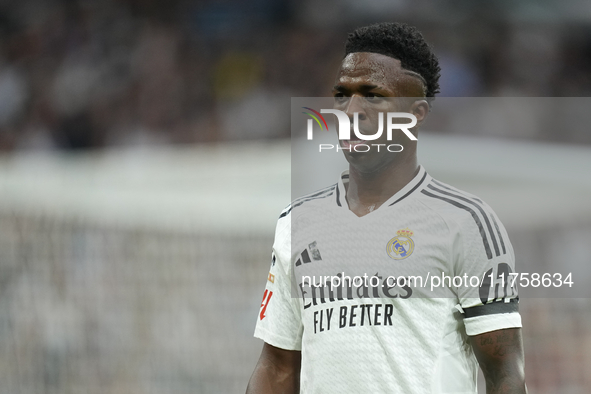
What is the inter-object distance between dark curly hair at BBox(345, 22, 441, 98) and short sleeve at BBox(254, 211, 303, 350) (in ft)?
2.12

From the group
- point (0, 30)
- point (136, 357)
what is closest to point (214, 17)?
point (0, 30)

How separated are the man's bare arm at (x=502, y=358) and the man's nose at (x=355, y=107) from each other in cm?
74

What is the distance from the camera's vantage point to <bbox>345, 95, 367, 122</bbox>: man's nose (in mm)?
2227

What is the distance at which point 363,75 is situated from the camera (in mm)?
2213

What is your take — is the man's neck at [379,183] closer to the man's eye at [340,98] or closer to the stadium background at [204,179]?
the man's eye at [340,98]

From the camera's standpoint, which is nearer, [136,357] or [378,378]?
[378,378]

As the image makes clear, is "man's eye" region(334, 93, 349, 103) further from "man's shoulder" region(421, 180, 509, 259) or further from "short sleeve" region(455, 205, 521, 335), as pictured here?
"short sleeve" region(455, 205, 521, 335)

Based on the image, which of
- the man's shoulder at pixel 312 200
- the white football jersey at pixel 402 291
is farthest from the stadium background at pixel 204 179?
the white football jersey at pixel 402 291

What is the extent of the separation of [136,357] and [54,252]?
1.18m

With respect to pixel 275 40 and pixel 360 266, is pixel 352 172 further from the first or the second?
pixel 275 40

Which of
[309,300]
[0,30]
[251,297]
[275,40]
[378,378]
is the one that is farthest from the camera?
[0,30]

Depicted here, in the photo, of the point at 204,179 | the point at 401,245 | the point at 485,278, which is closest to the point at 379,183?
the point at 401,245

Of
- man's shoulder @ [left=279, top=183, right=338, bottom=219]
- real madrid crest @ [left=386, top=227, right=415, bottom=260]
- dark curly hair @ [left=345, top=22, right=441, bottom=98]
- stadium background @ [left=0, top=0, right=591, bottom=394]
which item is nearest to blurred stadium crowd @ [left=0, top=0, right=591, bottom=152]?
stadium background @ [left=0, top=0, right=591, bottom=394]

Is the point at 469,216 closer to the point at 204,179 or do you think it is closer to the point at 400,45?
the point at 400,45
